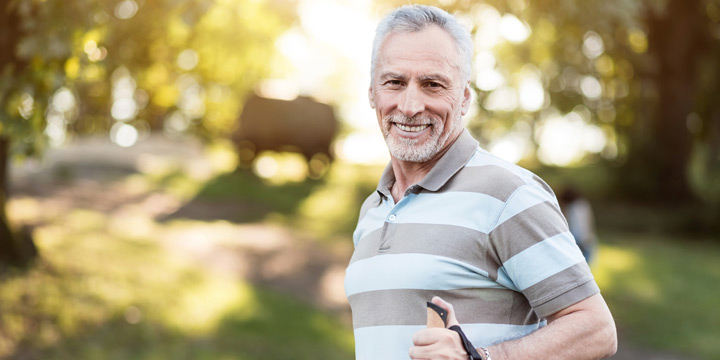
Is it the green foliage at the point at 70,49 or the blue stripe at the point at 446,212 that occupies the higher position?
the green foliage at the point at 70,49

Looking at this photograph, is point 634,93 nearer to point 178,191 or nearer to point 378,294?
point 178,191

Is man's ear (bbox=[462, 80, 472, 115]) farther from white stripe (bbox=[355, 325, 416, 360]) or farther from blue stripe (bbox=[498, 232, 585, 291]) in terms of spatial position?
white stripe (bbox=[355, 325, 416, 360])

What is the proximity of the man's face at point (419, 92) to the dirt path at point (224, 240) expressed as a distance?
8.66 meters

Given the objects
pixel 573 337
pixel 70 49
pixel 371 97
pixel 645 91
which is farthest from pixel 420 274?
pixel 645 91

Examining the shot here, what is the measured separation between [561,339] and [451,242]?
1.33 ft

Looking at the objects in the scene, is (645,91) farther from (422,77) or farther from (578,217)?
(422,77)

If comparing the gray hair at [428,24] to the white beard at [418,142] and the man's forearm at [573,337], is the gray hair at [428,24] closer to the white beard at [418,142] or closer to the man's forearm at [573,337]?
the white beard at [418,142]

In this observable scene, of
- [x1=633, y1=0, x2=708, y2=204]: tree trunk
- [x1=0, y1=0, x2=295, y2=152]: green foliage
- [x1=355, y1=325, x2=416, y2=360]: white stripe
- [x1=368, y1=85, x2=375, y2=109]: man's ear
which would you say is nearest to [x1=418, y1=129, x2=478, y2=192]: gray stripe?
[x1=368, y1=85, x2=375, y2=109]: man's ear

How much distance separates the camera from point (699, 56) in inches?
904

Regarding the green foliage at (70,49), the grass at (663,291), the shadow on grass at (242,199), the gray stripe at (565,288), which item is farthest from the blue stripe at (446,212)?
the shadow on grass at (242,199)

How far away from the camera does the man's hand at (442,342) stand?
6.70 feet

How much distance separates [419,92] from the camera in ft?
7.92

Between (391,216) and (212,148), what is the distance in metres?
37.1

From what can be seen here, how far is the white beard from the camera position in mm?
2438
